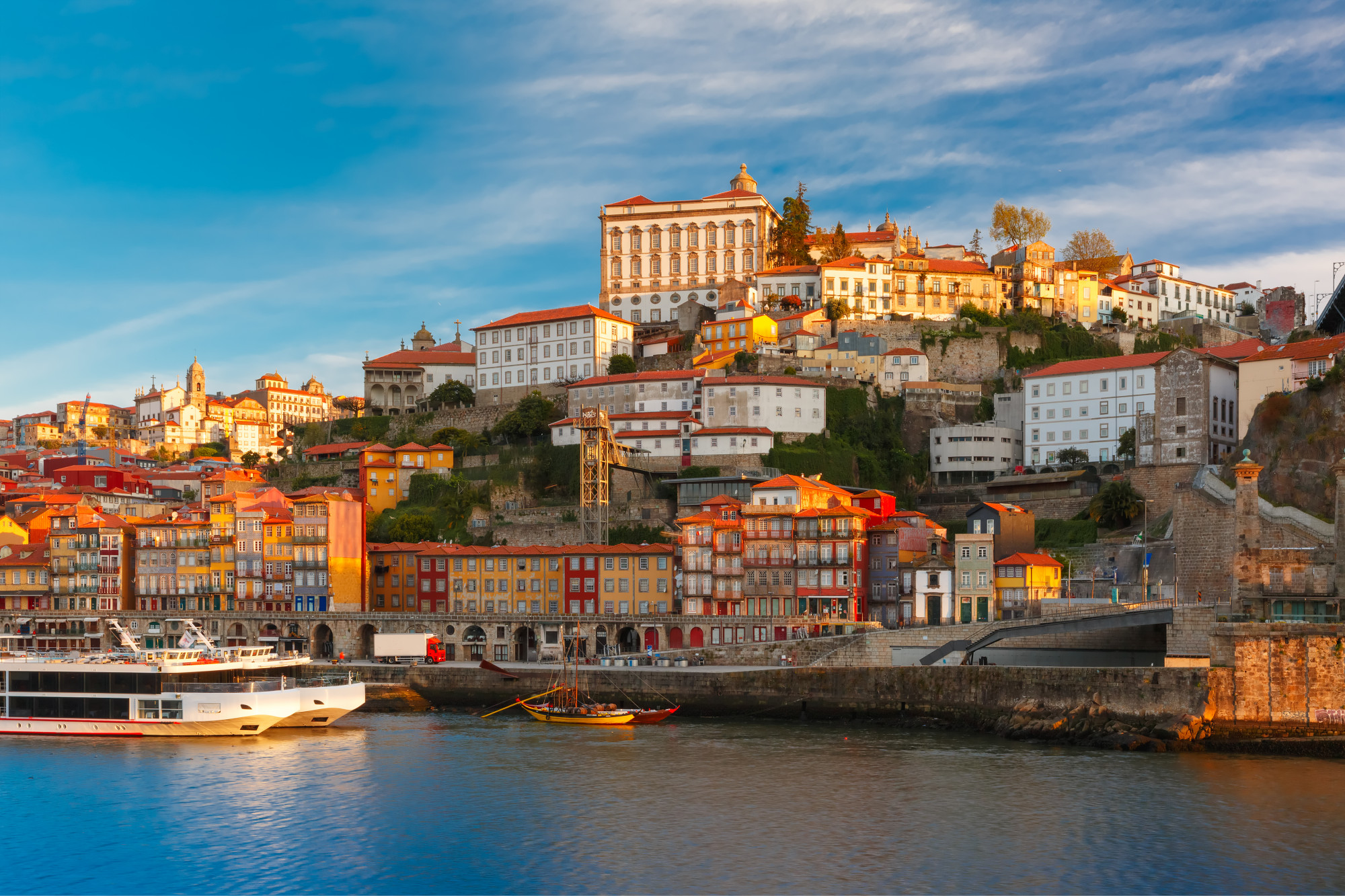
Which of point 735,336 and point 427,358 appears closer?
point 735,336

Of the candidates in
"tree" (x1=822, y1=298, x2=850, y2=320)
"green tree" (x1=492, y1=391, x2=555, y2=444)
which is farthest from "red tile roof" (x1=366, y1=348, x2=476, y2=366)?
"tree" (x1=822, y1=298, x2=850, y2=320)

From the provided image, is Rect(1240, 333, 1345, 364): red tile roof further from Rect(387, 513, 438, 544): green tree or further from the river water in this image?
Rect(387, 513, 438, 544): green tree

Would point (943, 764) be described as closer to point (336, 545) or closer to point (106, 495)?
point (336, 545)

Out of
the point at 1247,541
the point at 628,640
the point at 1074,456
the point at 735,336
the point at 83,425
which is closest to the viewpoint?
the point at 1247,541

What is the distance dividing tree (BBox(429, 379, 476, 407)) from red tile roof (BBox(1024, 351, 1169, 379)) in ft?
126

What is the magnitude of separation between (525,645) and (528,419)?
23.2 metres

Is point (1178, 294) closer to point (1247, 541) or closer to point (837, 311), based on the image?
point (837, 311)

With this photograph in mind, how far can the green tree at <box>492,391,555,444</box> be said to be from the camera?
8181 centimetres

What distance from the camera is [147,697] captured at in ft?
148

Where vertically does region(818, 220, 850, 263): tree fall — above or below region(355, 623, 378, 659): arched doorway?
above

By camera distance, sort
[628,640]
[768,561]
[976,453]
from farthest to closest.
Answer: [976,453]
[628,640]
[768,561]

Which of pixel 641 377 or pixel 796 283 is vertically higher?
pixel 796 283

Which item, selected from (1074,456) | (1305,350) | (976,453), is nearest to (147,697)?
(976,453)

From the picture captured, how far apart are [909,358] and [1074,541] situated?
77.0 feet
